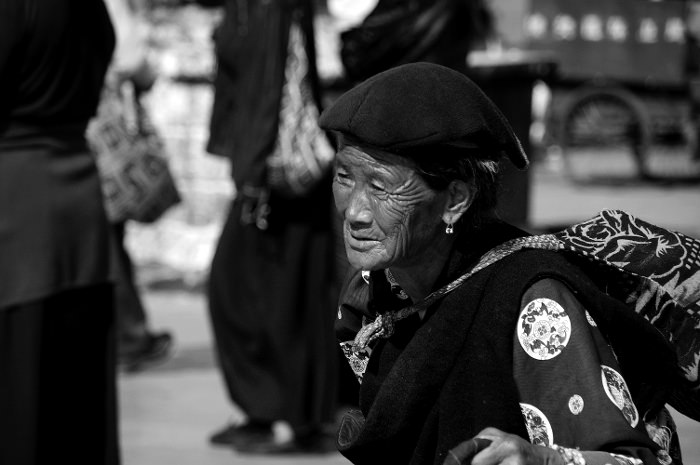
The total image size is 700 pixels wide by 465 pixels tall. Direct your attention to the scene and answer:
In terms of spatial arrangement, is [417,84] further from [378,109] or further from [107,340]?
[107,340]

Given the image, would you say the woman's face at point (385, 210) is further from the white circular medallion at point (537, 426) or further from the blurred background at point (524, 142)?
the white circular medallion at point (537, 426)

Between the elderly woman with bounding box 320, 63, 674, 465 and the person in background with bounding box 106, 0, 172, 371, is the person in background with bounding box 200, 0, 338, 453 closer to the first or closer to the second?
the person in background with bounding box 106, 0, 172, 371

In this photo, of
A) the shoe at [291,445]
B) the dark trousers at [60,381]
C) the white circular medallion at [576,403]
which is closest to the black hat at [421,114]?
the white circular medallion at [576,403]

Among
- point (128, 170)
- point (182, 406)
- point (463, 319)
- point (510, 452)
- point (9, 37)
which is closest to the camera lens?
point (510, 452)

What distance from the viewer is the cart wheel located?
15375 mm

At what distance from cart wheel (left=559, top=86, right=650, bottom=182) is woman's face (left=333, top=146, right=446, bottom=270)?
13.3 metres

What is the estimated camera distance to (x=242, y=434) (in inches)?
211

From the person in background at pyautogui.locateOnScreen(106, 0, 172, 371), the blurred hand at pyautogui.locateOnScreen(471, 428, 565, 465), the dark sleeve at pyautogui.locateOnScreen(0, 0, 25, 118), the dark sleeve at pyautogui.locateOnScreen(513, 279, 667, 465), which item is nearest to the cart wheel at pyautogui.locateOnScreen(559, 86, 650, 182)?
the person in background at pyautogui.locateOnScreen(106, 0, 172, 371)

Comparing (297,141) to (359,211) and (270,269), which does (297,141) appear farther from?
(359,211)

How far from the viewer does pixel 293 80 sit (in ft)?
17.0

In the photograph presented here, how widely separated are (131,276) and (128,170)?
84 centimetres

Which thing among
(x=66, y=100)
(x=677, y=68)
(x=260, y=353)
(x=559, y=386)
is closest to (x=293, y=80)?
(x=260, y=353)

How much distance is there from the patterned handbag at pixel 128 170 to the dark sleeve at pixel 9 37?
8.07 ft

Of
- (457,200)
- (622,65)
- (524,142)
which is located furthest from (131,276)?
(622,65)
